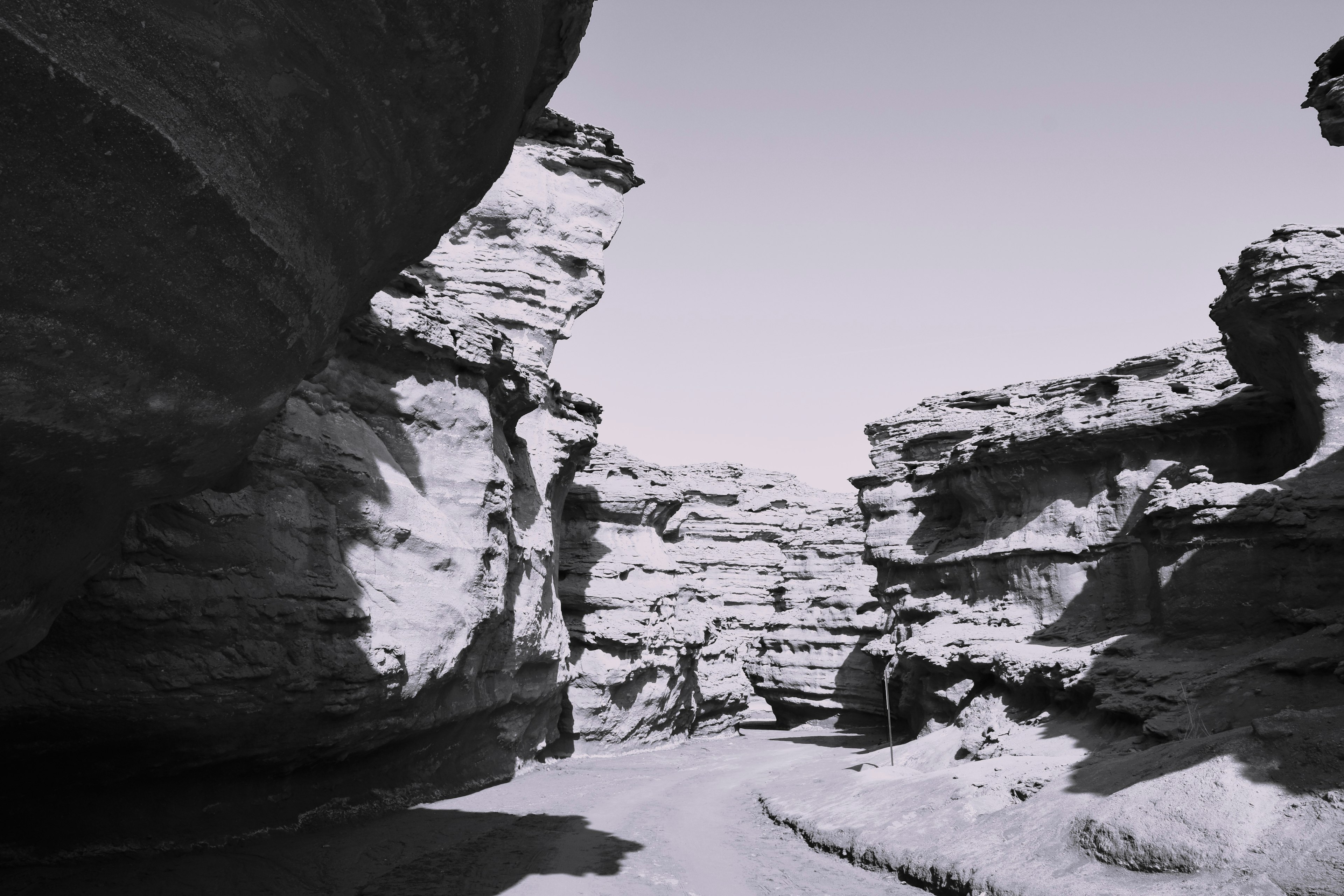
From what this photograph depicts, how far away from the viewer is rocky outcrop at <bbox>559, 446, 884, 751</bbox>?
87.5 feet

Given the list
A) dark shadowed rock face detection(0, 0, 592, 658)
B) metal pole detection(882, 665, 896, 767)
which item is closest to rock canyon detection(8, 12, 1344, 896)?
dark shadowed rock face detection(0, 0, 592, 658)

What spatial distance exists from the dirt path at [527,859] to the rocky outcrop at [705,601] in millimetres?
6852

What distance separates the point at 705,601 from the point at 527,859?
93.0ft

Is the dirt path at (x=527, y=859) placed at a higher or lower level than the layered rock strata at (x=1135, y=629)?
lower

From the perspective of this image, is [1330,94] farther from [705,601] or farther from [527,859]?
[705,601]

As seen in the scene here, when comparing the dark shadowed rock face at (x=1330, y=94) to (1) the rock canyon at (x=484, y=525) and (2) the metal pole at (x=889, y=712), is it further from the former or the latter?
(2) the metal pole at (x=889, y=712)

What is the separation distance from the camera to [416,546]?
589 inches

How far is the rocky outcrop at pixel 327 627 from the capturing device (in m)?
10.5

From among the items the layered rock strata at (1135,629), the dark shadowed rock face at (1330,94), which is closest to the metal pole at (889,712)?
the layered rock strata at (1135,629)

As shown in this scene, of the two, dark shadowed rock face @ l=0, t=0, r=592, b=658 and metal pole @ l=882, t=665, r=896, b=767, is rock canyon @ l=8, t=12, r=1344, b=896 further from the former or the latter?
metal pole @ l=882, t=665, r=896, b=767

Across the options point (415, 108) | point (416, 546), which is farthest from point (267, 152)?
point (416, 546)

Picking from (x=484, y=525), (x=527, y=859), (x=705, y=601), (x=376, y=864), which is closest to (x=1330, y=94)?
(x=484, y=525)

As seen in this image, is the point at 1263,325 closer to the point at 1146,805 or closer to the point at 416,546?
the point at 1146,805

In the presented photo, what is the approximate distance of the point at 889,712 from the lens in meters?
20.0
